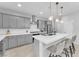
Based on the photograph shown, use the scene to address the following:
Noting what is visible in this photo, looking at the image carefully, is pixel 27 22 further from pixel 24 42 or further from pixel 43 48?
pixel 43 48

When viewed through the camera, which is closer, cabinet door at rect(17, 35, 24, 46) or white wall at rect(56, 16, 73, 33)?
cabinet door at rect(17, 35, 24, 46)

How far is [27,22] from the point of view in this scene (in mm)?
6438

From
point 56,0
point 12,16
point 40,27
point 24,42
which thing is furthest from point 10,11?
point 40,27

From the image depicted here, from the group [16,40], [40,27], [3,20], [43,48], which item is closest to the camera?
[43,48]

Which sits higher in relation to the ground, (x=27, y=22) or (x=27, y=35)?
(x=27, y=22)

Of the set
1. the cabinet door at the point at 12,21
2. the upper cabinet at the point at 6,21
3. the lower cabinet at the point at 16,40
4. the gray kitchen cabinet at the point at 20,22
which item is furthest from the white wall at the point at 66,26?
the upper cabinet at the point at 6,21

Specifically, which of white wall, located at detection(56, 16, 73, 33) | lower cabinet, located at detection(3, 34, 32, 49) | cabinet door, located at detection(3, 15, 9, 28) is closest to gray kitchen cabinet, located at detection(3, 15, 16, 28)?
cabinet door, located at detection(3, 15, 9, 28)

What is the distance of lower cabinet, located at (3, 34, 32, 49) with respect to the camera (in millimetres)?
4525

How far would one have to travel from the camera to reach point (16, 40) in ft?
16.8

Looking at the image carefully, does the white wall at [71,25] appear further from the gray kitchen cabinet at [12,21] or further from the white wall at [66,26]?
the gray kitchen cabinet at [12,21]

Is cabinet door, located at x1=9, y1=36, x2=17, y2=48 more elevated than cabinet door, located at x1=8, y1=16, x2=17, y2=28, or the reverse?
cabinet door, located at x1=8, y1=16, x2=17, y2=28

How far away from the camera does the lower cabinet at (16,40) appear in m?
4.53

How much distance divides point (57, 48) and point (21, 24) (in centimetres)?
418

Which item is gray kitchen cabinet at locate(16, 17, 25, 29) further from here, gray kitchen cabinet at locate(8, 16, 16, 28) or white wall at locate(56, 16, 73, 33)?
white wall at locate(56, 16, 73, 33)
